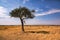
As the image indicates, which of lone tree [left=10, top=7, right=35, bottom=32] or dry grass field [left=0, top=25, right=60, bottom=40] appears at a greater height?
lone tree [left=10, top=7, right=35, bottom=32]

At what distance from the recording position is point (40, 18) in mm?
14641

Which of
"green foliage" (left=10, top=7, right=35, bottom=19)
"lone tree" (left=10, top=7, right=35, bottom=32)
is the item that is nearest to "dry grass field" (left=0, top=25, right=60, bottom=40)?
"lone tree" (left=10, top=7, right=35, bottom=32)

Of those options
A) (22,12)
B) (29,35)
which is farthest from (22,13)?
(29,35)

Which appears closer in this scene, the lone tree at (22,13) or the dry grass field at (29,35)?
the dry grass field at (29,35)

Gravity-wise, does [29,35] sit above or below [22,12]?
below

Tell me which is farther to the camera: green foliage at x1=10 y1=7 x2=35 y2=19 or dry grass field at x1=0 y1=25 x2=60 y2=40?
green foliage at x1=10 y1=7 x2=35 y2=19

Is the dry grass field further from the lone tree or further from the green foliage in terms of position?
the green foliage

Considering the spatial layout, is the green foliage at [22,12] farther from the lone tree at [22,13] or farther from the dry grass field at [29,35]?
the dry grass field at [29,35]

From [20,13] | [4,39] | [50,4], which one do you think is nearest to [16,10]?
[20,13]

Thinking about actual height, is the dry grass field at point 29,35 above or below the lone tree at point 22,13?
below

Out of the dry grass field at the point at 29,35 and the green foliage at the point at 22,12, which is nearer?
the dry grass field at the point at 29,35

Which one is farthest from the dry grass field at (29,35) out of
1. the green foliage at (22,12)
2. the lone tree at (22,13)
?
the green foliage at (22,12)

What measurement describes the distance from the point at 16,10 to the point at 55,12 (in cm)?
408

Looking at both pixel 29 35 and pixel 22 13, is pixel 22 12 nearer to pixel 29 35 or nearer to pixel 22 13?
pixel 22 13
